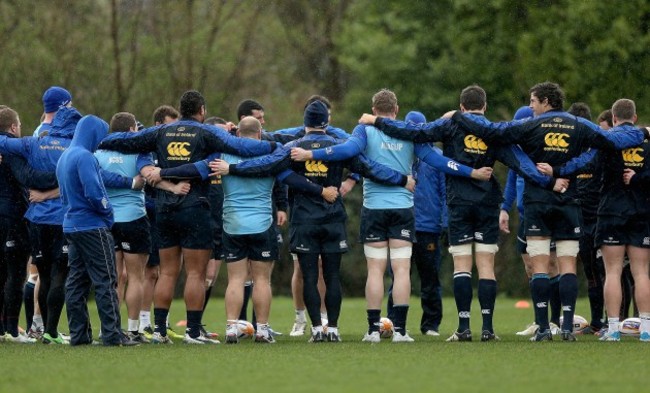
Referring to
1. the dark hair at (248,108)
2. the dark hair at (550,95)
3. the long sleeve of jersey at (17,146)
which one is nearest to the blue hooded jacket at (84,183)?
the long sleeve of jersey at (17,146)

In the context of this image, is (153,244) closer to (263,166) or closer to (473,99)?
(263,166)

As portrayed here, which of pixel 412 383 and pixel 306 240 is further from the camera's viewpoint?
pixel 306 240

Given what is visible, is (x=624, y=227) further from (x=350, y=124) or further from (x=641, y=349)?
(x=350, y=124)

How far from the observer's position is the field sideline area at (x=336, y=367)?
10.0 meters

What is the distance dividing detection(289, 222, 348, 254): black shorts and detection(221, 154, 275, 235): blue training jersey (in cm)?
33

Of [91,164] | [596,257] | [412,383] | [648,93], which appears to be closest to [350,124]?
[648,93]

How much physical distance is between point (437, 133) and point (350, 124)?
2343 centimetres

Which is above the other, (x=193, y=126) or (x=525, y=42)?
(x=525, y=42)

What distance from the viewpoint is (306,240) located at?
47.1 feet

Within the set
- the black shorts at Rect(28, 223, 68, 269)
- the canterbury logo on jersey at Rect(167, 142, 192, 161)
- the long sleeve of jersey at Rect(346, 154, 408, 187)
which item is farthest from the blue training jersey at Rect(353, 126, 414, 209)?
the black shorts at Rect(28, 223, 68, 269)

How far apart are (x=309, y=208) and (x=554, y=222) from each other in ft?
8.36

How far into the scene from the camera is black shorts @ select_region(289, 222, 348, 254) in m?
14.4

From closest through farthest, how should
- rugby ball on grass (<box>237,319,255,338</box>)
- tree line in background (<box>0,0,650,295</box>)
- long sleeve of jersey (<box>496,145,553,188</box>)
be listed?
long sleeve of jersey (<box>496,145,553,188</box>) < rugby ball on grass (<box>237,319,255,338</box>) < tree line in background (<box>0,0,650,295</box>)

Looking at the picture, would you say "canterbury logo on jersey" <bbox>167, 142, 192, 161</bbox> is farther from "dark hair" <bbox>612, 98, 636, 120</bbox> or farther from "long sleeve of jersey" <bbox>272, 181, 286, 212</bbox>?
"dark hair" <bbox>612, 98, 636, 120</bbox>
